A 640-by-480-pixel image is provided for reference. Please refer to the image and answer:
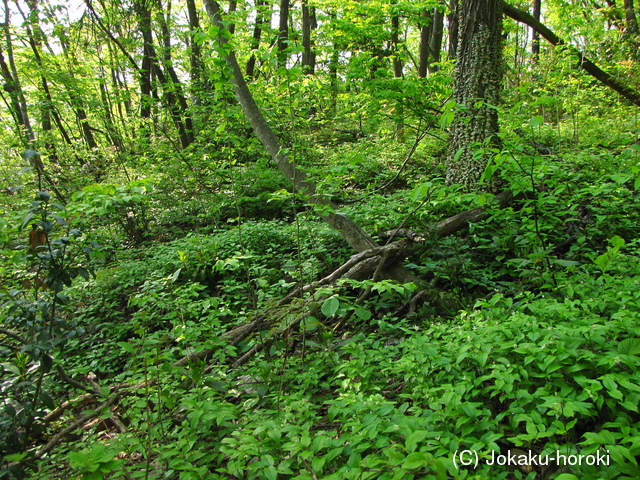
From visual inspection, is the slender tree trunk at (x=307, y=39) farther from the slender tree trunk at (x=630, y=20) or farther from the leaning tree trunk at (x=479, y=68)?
the slender tree trunk at (x=630, y=20)

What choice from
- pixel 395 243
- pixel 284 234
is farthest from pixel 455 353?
pixel 284 234

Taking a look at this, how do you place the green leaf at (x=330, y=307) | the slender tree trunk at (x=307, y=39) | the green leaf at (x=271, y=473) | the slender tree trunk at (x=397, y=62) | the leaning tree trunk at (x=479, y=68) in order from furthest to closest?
the slender tree trunk at (x=307, y=39), the slender tree trunk at (x=397, y=62), the leaning tree trunk at (x=479, y=68), the green leaf at (x=330, y=307), the green leaf at (x=271, y=473)

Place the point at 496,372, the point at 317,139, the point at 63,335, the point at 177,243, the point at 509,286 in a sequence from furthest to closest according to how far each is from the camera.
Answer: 1. the point at 317,139
2. the point at 177,243
3. the point at 509,286
4. the point at 63,335
5. the point at 496,372

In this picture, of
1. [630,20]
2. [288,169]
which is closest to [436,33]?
[630,20]

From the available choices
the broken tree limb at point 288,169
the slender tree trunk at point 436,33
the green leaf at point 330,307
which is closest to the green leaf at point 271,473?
the green leaf at point 330,307

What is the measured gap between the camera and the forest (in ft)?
5.67

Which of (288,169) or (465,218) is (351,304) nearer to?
(288,169)

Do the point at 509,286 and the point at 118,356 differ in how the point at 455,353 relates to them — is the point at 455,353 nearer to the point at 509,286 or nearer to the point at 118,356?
the point at 509,286

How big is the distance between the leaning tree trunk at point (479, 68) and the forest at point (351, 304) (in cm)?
3

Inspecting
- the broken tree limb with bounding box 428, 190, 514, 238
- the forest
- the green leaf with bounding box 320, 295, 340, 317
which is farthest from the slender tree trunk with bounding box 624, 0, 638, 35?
the green leaf with bounding box 320, 295, 340, 317

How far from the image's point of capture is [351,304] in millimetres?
2537

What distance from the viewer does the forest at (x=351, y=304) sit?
173 centimetres

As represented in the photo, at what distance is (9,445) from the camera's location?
207cm

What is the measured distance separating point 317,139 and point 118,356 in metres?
7.75
